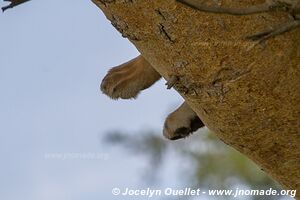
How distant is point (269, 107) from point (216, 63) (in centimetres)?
12

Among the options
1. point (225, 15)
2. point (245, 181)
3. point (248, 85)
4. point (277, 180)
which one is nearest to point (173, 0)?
point (225, 15)

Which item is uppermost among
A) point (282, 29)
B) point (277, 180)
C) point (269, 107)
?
point (282, 29)

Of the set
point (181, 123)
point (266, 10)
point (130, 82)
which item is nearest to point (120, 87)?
point (130, 82)

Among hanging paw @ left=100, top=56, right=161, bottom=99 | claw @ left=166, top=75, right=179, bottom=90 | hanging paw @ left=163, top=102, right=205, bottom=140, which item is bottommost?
hanging paw @ left=163, top=102, right=205, bottom=140

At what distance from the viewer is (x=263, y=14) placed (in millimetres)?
1603

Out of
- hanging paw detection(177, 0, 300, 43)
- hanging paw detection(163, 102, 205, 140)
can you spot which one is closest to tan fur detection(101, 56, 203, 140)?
hanging paw detection(163, 102, 205, 140)

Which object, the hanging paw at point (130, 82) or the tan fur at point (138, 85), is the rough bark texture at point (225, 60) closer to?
the tan fur at point (138, 85)

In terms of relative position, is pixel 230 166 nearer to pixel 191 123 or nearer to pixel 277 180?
pixel 191 123

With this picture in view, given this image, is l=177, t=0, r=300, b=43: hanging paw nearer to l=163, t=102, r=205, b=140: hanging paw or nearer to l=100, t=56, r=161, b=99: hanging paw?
l=163, t=102, r=205, b=140: hanging paw

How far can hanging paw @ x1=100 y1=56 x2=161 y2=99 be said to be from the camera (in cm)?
260

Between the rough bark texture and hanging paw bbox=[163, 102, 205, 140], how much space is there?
709 millimetres

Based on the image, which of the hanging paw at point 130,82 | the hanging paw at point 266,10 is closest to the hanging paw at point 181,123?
the hanging paw at point 130,82

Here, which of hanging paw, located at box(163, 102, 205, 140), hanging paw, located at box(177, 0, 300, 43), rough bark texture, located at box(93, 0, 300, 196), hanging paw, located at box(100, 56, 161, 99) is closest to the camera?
hanging paw, located at box(177, 0, 300, 43)

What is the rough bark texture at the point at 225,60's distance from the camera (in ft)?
5.38
